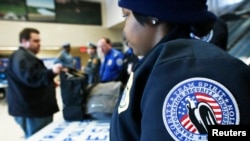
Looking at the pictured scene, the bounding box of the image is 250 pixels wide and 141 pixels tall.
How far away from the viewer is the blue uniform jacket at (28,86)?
192 centimetres

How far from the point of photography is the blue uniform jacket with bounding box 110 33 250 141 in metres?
0.34

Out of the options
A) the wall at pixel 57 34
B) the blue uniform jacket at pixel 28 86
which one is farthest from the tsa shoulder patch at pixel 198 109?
the wall at pixel 57 34

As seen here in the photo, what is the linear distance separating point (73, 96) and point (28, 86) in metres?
0.67

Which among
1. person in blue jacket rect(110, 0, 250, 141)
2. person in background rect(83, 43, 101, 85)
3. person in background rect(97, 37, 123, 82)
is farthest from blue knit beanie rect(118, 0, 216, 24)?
person in background rect(83, 43, 101, 85)

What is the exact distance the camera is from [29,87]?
Answer: 77.9 inches

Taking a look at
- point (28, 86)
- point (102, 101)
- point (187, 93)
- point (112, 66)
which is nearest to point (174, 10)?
point (187, 93)

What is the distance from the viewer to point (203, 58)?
364 millimetres

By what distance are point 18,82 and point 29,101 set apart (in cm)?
19

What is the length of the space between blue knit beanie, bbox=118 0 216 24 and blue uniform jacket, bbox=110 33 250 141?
0.33ft

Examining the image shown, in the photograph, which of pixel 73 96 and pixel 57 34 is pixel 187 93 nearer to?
pixel 73 96

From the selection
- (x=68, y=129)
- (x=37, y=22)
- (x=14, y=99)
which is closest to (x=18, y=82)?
(x=14, y=99)

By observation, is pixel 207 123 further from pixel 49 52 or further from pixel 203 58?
pixel 49 52

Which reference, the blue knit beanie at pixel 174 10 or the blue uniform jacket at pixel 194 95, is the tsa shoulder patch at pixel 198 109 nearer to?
the blue uniform jacket at pixel 194 95

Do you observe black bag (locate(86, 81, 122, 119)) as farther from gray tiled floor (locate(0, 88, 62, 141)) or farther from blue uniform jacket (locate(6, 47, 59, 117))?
gray tiled floor (locate(0, 88, 62, 141))
